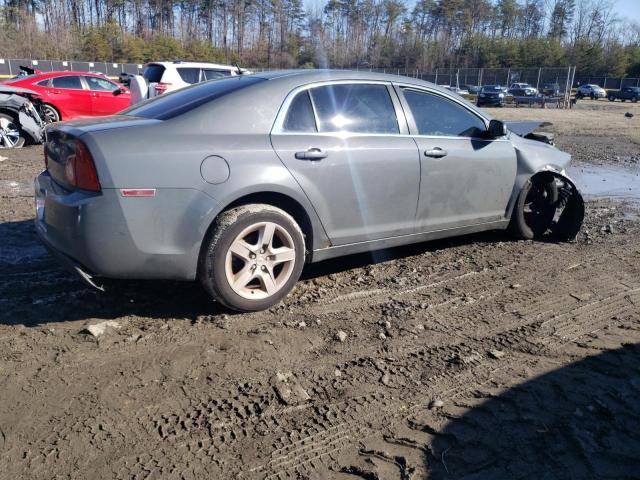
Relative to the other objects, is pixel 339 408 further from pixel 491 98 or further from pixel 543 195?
pixel 491 98

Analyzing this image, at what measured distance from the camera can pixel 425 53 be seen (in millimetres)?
80000

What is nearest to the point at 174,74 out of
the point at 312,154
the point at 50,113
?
the point at 50,113

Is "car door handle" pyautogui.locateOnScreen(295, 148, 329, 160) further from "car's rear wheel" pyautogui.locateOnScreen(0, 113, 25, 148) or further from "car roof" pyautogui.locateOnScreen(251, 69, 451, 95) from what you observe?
"car's rear wheel" pyautogui.locateOnScreen(0, 113, 25, 148)

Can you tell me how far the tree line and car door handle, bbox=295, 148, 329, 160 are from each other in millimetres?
60625

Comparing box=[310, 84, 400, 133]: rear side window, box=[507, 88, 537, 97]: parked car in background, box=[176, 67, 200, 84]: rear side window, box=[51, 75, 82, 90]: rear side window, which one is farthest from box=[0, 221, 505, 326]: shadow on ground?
box=[507, 88, 537, 97]: parked car in background

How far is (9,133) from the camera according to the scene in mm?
10648

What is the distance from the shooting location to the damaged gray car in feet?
34.0

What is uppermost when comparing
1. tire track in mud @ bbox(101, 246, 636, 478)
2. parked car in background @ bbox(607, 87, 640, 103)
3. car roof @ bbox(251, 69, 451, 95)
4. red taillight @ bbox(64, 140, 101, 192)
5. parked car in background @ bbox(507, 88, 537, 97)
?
parked car in background @ bbox(607, 87, 640, 103)

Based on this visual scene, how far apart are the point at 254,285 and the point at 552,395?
1.98 m

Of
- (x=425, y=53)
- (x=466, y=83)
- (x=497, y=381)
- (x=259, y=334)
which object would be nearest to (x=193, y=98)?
(x=259, y=334)

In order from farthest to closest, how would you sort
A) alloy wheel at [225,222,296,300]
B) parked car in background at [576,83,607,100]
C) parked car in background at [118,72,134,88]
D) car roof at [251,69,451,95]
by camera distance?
1. parked car in background at [576,83,607,100]
2. parked car in background at [118,72,134,88]
3. car roof at [251,69,451,95]
4. alloy wheel at [225,222,296,300]

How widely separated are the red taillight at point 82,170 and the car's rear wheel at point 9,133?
28.6ft

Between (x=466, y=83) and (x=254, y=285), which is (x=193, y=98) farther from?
(x=466, y=83)

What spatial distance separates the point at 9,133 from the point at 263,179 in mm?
9307
